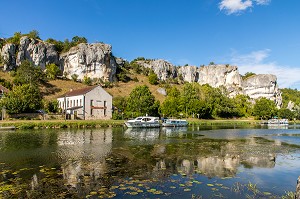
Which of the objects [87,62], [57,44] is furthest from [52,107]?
[57,44]

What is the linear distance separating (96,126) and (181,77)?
376ft

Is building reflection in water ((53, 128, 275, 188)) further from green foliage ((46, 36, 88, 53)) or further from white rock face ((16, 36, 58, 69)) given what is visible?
green foliage ((46, 36, 88, 53))

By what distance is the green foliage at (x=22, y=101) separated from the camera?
5766 cm

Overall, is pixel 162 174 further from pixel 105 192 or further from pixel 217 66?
pixel 217 66

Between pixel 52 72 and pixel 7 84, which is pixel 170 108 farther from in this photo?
pixel 7 84

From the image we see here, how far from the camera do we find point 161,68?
157875mm

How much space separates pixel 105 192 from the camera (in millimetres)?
11367

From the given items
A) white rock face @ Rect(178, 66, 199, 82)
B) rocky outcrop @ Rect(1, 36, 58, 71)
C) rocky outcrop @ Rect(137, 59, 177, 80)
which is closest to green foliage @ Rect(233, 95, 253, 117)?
white rock face @ Rect(178, 66, 199, 82)

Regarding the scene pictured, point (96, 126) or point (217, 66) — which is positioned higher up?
point (217, 66)

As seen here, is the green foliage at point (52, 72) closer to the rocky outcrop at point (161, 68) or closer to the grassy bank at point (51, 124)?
the grassy bank at point (51, 124)

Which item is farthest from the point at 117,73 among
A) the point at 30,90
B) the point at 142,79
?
the point at 30,90

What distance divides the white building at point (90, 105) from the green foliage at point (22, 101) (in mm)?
8463

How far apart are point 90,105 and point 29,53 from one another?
5420cm

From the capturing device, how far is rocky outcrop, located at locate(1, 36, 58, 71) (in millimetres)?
101625
